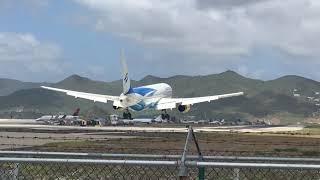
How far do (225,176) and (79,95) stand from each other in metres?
110

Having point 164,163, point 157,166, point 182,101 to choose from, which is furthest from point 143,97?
point 164,163

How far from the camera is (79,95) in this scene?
126 m

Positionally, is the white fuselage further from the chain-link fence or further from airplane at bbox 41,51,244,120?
the chain-link fence

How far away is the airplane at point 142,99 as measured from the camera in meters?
121

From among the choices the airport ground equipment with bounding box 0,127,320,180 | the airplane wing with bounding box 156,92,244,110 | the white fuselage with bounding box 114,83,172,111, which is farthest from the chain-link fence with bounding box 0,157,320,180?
the airplane wing with bounding box 156,92,244,110

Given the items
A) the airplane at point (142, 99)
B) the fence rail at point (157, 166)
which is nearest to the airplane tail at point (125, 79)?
the airplane at point (142, 99)

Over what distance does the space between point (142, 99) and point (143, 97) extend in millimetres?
934

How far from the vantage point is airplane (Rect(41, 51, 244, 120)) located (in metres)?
121

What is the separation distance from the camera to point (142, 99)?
126938 mm

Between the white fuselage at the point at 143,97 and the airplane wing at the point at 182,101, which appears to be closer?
the white fuselage at the point at 143,97

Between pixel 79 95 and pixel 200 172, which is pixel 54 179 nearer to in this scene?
pixel 200 172

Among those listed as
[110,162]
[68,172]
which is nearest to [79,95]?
[68,172]

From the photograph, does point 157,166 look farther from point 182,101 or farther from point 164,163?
point 182,101

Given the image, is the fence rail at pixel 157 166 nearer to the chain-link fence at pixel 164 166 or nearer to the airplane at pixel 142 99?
the chain-link fence at pixel 164 166
